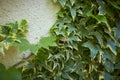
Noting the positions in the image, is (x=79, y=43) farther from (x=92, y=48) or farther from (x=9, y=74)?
(x=9, y=74)

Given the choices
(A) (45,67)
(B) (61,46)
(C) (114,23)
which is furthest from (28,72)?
(C) (114,23)

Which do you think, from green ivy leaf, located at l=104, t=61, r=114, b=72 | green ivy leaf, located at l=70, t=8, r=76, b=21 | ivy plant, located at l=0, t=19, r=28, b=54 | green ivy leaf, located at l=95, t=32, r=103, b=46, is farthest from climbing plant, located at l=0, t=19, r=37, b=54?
green ivy leaf, located at l=104, t=61, r=114, b=72

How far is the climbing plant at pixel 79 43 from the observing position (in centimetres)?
157

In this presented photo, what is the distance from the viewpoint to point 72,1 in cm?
156

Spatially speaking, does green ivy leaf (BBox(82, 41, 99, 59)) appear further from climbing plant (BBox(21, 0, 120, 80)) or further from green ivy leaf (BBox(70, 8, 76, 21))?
A: green ivy leaf (BBox(70, 8, 76, 21))

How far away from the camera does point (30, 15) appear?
1.60 m

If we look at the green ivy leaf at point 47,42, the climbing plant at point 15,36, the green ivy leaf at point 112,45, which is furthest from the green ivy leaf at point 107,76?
the climbing plant at point 15,36

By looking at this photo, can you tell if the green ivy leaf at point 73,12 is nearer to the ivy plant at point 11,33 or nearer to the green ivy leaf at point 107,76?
the ivy plant at point 11,33

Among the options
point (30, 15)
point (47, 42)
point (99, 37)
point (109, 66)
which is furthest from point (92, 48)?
point (30, 15)

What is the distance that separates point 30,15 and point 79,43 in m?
0.41

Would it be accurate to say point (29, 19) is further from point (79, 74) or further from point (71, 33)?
point (79, 74)

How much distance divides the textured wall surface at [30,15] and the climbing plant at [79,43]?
0.22 feet

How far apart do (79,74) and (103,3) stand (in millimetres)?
542

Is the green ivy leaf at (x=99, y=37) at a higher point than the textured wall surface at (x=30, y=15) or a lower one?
lower
